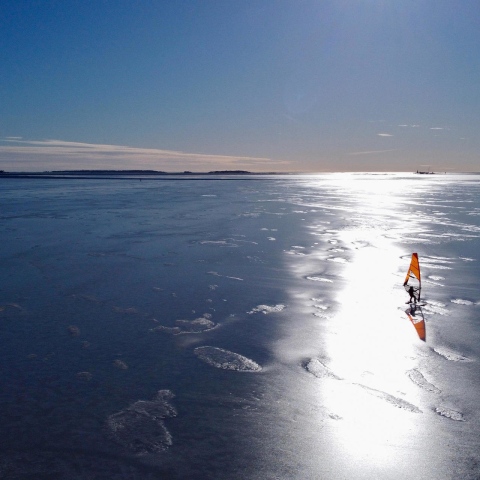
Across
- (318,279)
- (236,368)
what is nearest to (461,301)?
(318,279)

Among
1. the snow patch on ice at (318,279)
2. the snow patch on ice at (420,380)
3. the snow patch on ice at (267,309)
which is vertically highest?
the snow patch on ice at (318,279)

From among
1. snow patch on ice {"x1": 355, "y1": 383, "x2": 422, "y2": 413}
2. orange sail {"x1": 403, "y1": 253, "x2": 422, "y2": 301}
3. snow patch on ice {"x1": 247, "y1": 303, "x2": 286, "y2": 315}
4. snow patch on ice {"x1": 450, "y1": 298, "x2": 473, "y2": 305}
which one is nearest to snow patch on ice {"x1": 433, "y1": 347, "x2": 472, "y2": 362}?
snow patch on ice {"x1": 355, "y1": 383, "x2": 422, "y2": 413}

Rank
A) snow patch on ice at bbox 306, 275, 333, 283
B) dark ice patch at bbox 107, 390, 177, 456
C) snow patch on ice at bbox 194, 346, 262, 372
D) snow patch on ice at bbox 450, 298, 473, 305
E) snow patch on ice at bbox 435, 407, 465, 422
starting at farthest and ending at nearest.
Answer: snow patch on ice at bbox 306, 275, 333, 283, snow patch on ice at bbox 450, 298, 473, 305, snow patch on ice at bbox 194, 346, 262, 372, snow patch on ice at bbox 435, 407, 465, 422, dark ice patch at bbox 107, 390, 177, 456

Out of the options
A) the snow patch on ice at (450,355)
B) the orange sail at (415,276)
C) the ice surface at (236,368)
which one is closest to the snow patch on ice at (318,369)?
the ice surface at (236,368)

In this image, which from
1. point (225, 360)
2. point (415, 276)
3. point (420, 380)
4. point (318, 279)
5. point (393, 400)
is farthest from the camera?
point (318, 279)

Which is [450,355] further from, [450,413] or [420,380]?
[450,413]

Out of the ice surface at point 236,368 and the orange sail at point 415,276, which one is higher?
the orange sail at point 415,276

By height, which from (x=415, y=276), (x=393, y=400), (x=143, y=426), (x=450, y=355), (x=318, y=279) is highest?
(x=415, y=276)

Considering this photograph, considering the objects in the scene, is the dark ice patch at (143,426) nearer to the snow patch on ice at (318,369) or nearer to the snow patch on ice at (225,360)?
the snow patch on ice at (225,360)

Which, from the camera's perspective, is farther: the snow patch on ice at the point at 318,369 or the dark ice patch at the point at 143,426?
the snow patch on ice at the point at 318,369

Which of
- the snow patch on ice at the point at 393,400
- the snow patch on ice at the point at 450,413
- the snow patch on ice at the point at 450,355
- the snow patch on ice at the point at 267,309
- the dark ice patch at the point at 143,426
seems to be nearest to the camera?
the dark ice patch at the point at 143,426

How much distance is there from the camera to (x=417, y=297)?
905 cm

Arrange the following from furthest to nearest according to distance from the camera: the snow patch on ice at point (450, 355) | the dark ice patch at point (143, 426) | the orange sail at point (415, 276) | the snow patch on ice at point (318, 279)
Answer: the snow patch on ice at point (318, 279) → the orange sail at point (415, 276) → the snow patch on ice at point (450, 355) → the dark ice patch at point (143, 426)

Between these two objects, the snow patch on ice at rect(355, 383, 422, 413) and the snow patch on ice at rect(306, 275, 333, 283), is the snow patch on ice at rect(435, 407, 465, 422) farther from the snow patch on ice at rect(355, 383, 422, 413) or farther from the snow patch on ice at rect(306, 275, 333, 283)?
the snow patch on ice at rect(306, 275, 333, 283)
